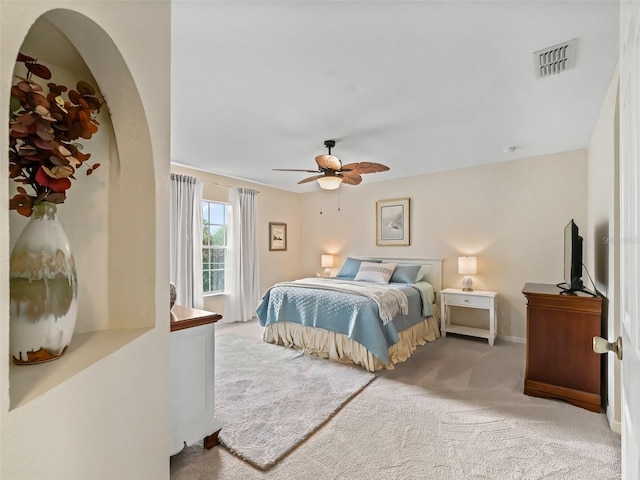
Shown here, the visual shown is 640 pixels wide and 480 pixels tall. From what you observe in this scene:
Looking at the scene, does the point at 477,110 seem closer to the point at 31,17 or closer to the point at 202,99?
the point at 202,99

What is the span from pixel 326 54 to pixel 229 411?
2.55 m

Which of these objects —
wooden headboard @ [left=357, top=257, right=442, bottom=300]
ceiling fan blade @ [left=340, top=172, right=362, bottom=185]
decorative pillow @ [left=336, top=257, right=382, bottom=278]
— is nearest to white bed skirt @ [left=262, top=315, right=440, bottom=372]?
wooden headboard @ [left=357, top=257, right=442, bottom=300]

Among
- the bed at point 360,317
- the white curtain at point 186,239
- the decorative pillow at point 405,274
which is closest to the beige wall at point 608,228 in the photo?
the bed at point 360,317

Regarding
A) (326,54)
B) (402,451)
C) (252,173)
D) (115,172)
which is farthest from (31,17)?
(252,173)

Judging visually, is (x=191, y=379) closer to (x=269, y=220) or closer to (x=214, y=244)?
(x=214, y=244)

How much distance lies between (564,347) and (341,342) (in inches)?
76.5

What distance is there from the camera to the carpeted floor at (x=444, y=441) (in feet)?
5.56

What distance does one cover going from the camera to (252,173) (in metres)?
4.84

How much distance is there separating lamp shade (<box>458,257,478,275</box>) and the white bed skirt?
0.79 meters

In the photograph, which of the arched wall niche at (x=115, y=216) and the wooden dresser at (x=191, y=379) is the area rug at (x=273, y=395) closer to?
the wooden dresser at (x=191, y=379)

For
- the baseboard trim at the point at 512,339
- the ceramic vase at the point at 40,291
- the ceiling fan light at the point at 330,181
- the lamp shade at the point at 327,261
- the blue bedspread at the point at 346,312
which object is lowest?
the baseboard trim at the point at 512,339

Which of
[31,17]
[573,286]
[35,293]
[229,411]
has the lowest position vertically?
[229,411]

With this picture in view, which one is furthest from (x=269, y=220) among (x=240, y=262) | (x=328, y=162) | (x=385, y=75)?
(x=385, y=75)

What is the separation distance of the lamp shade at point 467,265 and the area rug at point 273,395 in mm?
2057
